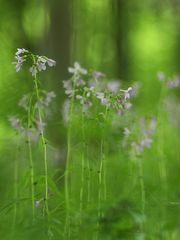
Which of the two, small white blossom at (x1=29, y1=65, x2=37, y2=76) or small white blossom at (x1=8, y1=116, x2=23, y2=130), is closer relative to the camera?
small white blossom at (x1=29, y1=65, x2=37, y2=76)

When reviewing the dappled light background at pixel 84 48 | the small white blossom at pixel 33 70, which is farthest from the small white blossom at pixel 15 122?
the small white blossom at pixel 33 70

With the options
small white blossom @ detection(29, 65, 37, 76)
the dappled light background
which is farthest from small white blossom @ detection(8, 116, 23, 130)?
small white blossom @ detection(29, 65, 37, 76)

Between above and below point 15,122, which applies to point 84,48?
above

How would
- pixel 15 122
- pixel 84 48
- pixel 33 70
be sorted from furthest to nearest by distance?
pixel 84 48 → pixel 15 122 → pixel 33 70

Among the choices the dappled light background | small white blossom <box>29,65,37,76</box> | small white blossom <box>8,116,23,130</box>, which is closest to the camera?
small white blossom <box>29,65,37,76</box>

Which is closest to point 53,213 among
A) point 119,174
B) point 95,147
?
point 119,174

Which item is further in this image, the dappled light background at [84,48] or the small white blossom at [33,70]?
the dappled light background at [84,48]

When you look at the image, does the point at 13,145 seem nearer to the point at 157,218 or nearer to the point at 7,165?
the point at 7,165

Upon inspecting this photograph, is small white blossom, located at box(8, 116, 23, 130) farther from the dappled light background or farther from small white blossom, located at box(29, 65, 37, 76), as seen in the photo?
small white blossom, located at box(29, 65, 37, 76)

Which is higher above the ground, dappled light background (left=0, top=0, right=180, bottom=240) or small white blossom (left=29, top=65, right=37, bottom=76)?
dappled light background (left=0, top=0, right=180, bottom=240)

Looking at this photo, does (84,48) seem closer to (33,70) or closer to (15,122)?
(15,122)

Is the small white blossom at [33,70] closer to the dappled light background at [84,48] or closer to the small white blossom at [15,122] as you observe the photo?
the dappled light background at [84,48]

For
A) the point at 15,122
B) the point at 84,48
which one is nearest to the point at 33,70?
the point at 15,122
